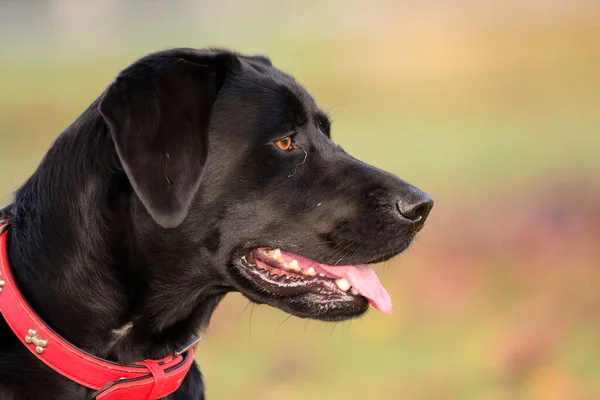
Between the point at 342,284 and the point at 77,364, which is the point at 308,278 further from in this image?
the point at 77,364

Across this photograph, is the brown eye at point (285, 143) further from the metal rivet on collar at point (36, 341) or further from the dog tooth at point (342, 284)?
the metal rivet on collar at point (36, 341)

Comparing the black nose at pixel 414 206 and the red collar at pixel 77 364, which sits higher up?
the black nose at pixel 414 206

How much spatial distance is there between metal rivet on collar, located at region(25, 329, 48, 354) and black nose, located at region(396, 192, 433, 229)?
1158mm

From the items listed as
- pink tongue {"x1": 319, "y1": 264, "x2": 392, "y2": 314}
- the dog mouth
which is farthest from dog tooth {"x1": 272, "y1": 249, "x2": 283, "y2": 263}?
pink tongue {"x1": 319, "y1": 264, "x2": 392, "y2": 314}

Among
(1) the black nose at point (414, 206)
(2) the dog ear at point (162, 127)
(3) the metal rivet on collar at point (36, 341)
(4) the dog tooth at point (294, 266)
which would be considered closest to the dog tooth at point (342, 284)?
(4) the dog tooth at point (294, 266)

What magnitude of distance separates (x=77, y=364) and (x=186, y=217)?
55 cm

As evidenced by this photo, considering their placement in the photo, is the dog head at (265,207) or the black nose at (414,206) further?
the black nose at (414,206)

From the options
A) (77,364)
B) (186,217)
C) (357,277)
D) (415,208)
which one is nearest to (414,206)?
(415,208)

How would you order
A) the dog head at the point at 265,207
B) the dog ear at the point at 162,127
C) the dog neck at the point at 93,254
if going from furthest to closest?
the dog head at the point at 265,207 < the dog neck at the point at 93,254 < the dog ear at the point at 162,127

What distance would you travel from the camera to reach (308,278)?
9.88 ft

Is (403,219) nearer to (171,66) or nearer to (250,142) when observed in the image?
(250,142)

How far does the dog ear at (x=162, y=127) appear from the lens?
8.70ft

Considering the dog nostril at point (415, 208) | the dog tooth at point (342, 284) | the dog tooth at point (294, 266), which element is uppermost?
the dog nostril at point (415, 208)

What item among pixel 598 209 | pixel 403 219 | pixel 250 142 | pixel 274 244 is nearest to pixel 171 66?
pixel 250 142
